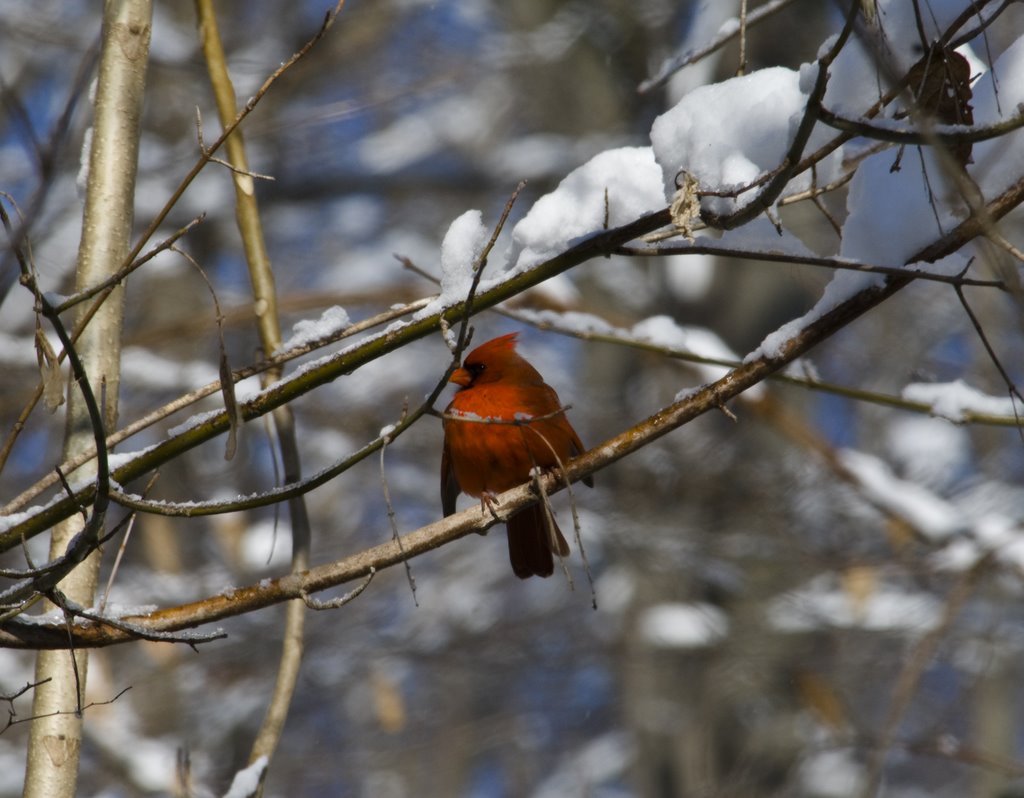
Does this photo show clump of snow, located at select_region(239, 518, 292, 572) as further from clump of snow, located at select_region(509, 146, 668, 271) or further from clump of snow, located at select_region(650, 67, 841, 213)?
clump of snow, located at select_region(650, 67, 841, 213)

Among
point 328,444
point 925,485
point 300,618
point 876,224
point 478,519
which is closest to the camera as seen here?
point 876,224

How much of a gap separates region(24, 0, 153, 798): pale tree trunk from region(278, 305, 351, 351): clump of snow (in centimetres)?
43

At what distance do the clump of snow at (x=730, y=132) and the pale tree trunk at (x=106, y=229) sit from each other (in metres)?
1.07

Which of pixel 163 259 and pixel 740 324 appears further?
pixel 163 259

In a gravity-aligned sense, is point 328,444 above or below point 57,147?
above

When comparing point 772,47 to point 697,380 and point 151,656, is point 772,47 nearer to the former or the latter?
point 697,380

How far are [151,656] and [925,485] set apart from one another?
18.1 ft

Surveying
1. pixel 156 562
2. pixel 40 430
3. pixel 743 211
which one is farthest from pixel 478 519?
pixel 156 562

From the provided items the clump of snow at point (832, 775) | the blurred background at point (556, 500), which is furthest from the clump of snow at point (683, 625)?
the clump of snow at point (832, 775)

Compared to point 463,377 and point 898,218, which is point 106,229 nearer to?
point 898,218

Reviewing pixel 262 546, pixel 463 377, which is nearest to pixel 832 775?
pixel 262 546

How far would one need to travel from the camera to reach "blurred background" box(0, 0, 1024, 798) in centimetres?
710

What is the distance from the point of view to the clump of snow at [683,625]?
7.75 metres

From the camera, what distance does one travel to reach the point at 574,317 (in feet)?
9.30
